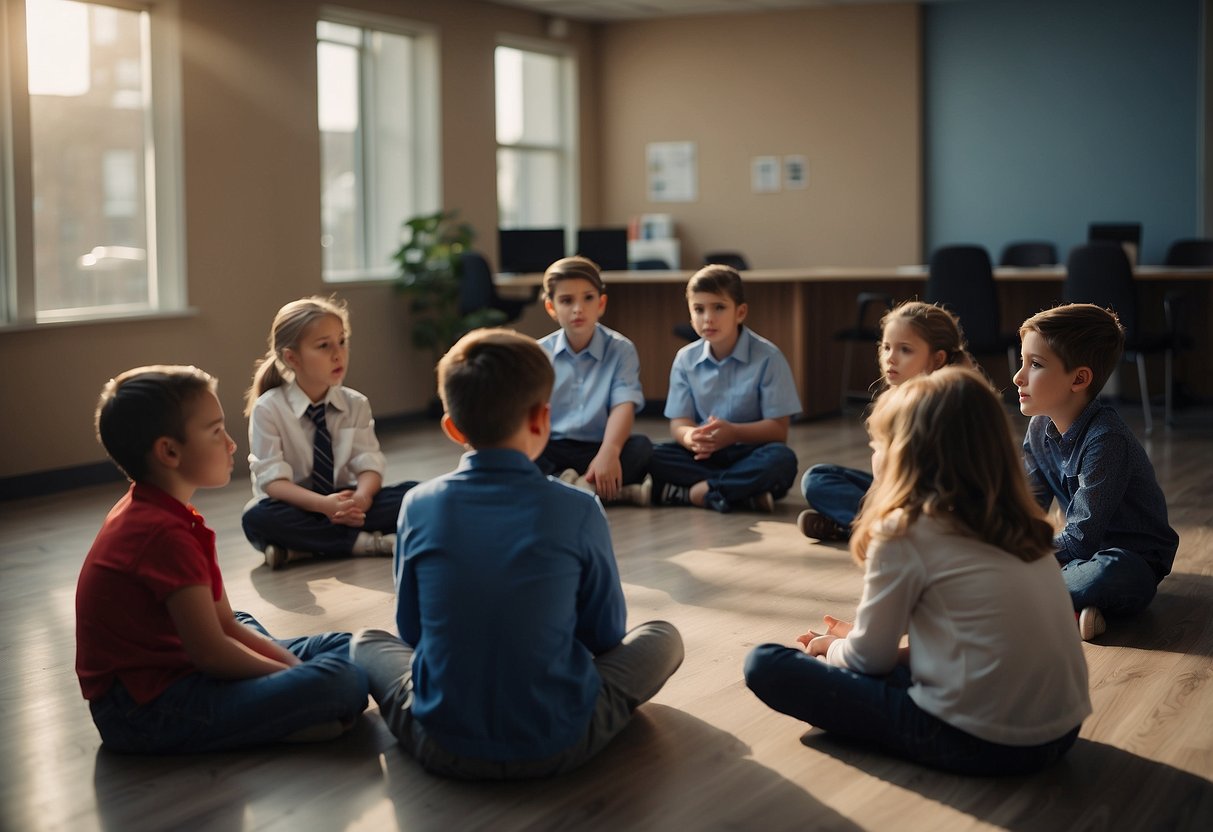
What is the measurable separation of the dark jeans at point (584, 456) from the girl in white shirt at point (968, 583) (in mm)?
2666

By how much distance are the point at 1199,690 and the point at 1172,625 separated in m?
0.50

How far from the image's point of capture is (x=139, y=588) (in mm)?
2115

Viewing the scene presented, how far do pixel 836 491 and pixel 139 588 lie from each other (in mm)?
2368

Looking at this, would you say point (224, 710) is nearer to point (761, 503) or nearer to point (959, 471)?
point (959, 471)

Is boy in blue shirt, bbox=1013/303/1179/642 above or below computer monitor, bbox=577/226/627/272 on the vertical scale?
below

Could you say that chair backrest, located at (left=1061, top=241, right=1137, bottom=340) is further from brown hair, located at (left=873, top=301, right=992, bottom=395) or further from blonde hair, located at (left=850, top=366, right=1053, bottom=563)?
blonde hair, located at (left=850, top=366, right=1053, bottom=563)

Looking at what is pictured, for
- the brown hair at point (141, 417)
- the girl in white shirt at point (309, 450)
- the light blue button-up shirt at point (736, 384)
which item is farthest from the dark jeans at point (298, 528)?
the brown hair at point (141, 417)

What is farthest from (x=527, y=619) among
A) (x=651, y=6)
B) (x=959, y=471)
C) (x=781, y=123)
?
(x=781, y=123)

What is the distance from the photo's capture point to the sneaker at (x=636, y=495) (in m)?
4.75

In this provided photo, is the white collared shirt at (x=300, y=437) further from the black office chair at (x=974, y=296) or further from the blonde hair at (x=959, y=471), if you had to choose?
the black office chair at (x=974, y=296)

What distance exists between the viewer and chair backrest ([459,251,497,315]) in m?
7.36

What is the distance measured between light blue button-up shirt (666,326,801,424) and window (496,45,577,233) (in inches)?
164

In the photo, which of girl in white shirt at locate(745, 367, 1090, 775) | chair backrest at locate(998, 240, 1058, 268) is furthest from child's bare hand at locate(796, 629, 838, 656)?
chair backrest at locate(998, 240, 1058, 268)

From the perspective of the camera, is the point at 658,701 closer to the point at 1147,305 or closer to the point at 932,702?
the point at 932,702
